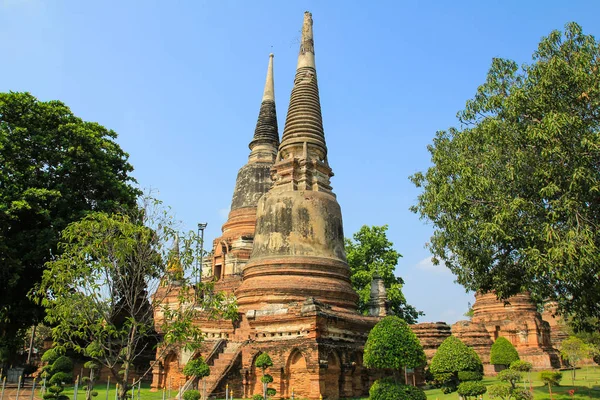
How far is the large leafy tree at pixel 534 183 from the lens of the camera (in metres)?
12.6

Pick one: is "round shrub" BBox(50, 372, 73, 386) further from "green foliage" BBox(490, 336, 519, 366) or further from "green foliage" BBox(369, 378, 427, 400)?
"green foliage" BBox(490, 336, 519, 366)

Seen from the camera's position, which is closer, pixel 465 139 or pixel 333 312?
pixel 465 139

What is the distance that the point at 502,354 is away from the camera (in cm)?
2536

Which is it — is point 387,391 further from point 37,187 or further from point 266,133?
Answer: point 266,133

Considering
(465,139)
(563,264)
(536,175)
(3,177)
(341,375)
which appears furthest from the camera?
(3,177)

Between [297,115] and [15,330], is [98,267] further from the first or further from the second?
[297,115]

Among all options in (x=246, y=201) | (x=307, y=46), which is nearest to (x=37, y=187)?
(x=246, y=201)

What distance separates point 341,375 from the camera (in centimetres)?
1780

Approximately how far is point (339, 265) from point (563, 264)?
35.0 feet

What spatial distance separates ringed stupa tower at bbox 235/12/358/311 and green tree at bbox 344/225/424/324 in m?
12.2

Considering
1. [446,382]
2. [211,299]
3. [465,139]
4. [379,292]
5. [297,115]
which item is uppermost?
[297,115]

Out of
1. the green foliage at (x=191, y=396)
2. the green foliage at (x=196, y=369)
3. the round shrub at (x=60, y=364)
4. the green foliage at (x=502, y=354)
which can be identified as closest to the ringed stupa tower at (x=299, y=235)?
the green foliage at (x=196, y=369)

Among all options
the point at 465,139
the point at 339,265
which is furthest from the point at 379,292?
the point at 465,139

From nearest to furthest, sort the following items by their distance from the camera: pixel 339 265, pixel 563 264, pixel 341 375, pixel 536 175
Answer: pixel 563 264 < pixel 536 175 < pixel 341 375 < pixel 339 265
